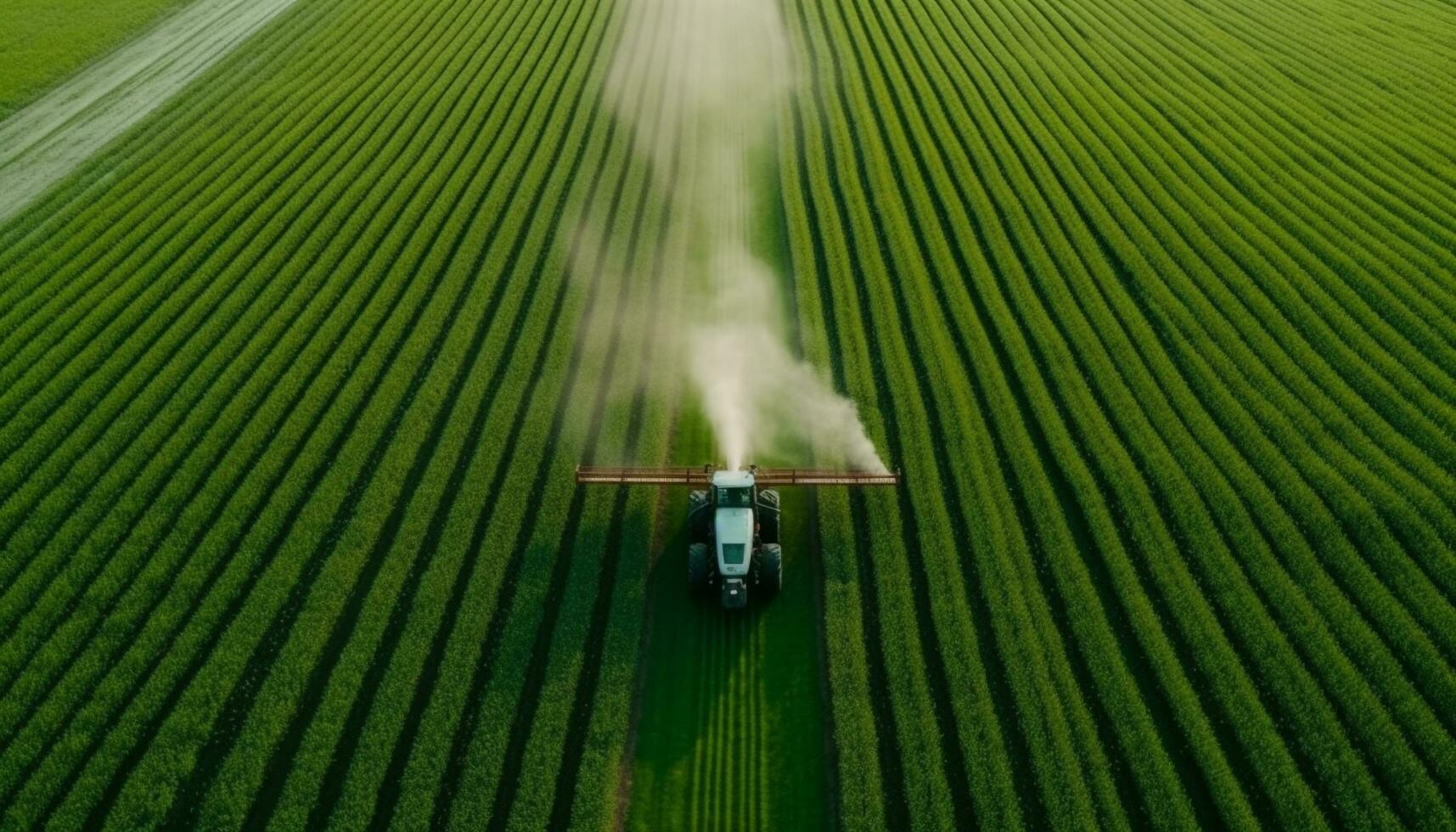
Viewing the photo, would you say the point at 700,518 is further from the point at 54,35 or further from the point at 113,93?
the point at 54,35

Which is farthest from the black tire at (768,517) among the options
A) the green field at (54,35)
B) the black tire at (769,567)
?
the green field at (54,35)

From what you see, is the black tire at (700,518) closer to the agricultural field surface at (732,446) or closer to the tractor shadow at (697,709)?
the tractor shadow at (697,709)

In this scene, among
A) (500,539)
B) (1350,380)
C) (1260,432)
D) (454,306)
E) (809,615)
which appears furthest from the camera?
(454,306)

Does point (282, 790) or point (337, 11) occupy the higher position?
point (337, 11)

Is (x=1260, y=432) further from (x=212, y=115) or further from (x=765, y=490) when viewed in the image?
(x=212, y=115)

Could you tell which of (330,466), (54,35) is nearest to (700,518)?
(330,466)

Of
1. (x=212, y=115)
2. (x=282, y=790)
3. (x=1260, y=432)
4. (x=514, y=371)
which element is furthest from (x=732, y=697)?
(x=212, y=115)

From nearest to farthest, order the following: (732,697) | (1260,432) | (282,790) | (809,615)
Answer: (282,790)
(732,697)
(809,615)
(1260,432)

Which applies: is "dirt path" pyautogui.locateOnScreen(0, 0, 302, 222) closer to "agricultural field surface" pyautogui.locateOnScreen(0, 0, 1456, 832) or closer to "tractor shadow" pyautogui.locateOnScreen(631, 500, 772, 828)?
"agricultural field surface" pyautogui.locateOnScreen(0, 0, 1456, 832)
